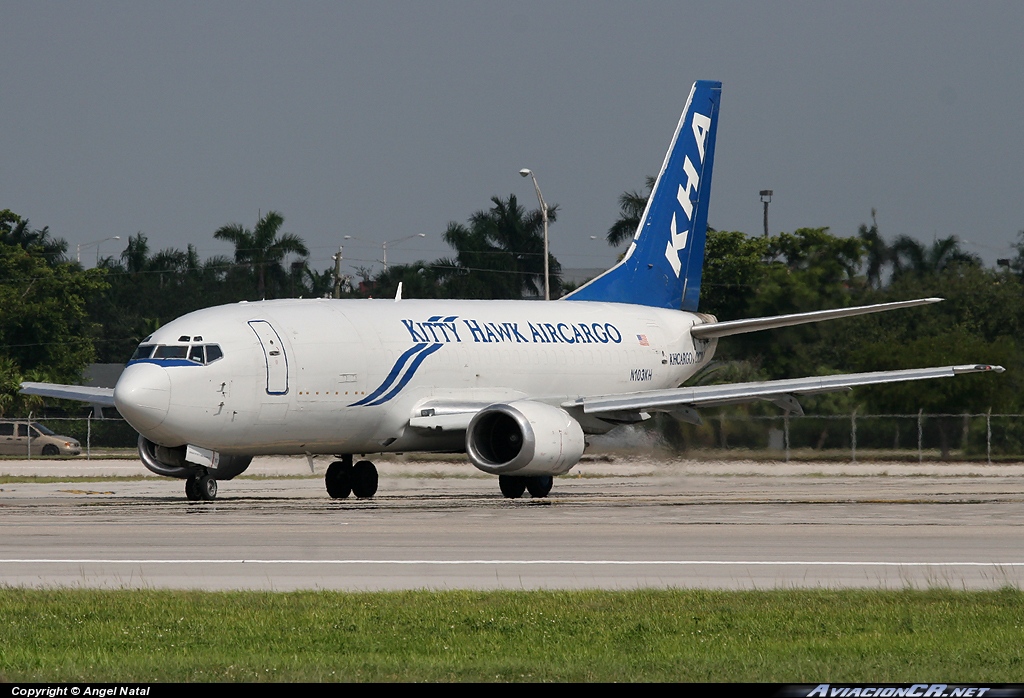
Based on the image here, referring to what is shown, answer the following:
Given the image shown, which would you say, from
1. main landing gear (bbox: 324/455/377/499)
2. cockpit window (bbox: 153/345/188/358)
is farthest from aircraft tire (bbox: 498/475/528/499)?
cockpit window (bbox: 153/345/188/358)

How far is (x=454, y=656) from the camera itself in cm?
1009

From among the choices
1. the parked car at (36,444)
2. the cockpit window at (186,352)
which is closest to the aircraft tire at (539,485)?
the cockpit window at (186,352)

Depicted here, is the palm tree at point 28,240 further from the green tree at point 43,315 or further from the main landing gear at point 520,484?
the main landing gear at point 520,484

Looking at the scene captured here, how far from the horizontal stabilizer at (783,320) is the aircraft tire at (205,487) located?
11608 millimetres

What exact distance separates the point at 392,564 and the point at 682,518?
7905mm

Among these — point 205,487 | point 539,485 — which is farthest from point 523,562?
point 539,485

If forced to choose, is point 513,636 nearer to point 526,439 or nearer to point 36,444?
point 526,439

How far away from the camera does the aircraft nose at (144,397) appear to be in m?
25.9

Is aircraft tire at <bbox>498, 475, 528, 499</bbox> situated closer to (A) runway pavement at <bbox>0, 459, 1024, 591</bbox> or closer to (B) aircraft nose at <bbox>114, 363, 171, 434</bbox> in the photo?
(A) runway pavement at <bbox>0, 459, 1024, 591</bbox>

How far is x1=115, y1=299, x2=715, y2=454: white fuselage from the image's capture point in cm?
2680

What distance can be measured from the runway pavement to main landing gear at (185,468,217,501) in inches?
13.6

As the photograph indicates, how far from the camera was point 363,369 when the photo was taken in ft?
96.0

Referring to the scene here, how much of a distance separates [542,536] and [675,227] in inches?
844

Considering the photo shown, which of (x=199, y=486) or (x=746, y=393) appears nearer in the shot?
(x=199, y=486)
